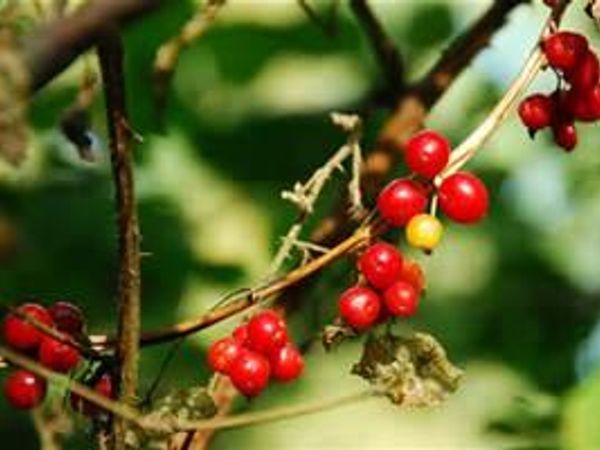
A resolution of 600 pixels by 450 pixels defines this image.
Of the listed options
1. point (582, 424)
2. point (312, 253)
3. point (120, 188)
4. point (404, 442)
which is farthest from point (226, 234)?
point (120, 188)

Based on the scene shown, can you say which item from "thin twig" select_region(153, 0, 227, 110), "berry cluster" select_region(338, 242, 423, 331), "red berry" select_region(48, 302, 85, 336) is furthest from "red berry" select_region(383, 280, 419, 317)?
"thin twig" select_region(153, 0, 227, 110)

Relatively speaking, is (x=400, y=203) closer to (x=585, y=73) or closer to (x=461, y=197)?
(x=461, y=197)

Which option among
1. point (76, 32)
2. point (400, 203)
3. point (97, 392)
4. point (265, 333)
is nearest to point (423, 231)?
point (400, 203)

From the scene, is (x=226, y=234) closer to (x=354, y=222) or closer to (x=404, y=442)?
(x=404, y=442)

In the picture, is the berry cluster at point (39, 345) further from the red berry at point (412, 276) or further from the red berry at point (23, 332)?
the red berry at point (412, 276)

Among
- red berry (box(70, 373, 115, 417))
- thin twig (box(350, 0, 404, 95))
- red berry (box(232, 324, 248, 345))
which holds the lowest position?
red berry (box(70, 373, 115, 417))

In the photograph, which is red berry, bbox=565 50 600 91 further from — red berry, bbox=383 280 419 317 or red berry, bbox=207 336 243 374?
red berry, bbox=207 336 243 374
